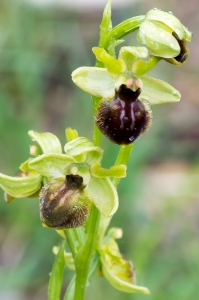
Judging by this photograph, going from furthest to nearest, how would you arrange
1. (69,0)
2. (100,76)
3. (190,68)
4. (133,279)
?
(190,68)
(69,0)
(133,279)
(100,76)

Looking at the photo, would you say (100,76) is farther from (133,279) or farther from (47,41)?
(47,41)

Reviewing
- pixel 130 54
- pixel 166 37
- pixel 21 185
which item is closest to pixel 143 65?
pixel 130 54

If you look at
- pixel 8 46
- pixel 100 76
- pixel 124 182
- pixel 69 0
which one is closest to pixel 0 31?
pixel 8 46

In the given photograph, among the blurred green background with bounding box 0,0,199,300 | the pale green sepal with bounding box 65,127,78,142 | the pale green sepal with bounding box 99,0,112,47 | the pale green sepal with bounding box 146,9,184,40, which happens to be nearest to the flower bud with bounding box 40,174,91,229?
the pale green sepal with bounding box 65,127,78,142

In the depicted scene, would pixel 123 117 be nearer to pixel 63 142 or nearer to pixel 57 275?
pixel 57 275

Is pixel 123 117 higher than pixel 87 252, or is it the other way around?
pixel 123 117

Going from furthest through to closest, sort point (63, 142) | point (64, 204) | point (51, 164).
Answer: point (63, 142)
point (51, 164)
point (64, 204)

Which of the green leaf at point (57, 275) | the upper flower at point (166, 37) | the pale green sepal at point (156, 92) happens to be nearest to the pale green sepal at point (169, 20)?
the upper flower at point (166, 37)
